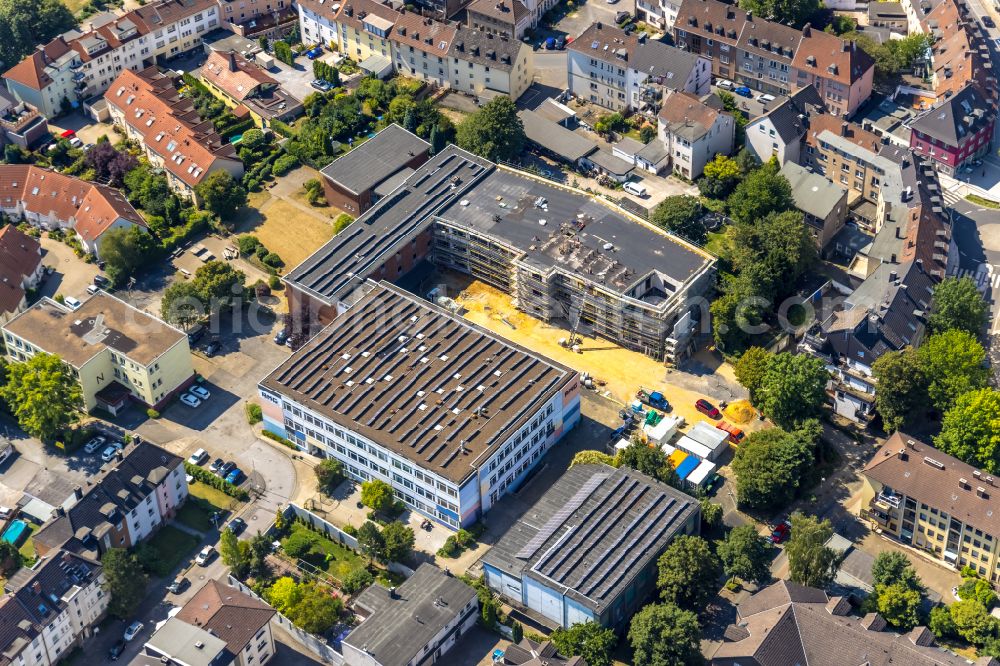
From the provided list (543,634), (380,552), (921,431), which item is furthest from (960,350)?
(380,552)

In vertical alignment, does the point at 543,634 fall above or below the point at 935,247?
below

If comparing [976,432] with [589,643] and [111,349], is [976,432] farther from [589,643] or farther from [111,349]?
[111,349]

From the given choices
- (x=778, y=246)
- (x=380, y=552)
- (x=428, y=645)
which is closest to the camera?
(x=428, y=645)

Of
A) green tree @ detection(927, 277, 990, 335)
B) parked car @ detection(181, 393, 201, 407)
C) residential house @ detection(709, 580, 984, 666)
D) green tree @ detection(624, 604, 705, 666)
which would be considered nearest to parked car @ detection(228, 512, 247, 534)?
parked car @ detection(181, 393, 201, 407)

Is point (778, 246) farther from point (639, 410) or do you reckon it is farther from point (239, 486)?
point (239, 486)

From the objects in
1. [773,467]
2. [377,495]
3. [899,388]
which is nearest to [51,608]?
[377,495]

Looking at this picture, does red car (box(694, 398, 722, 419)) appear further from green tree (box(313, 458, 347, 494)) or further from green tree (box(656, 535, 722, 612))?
green tree (box(313, 458, 347, 494))
